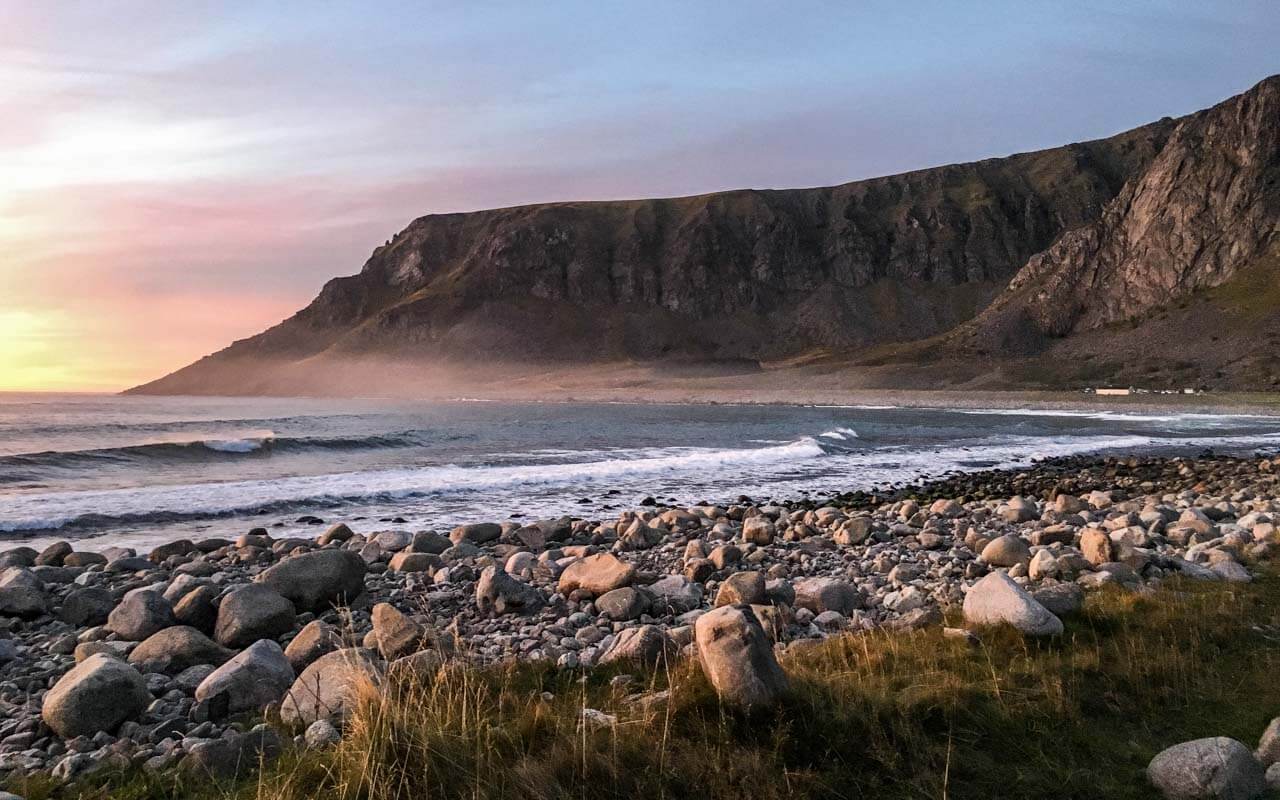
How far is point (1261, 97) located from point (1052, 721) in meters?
176

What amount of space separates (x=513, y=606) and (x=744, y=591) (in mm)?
2711

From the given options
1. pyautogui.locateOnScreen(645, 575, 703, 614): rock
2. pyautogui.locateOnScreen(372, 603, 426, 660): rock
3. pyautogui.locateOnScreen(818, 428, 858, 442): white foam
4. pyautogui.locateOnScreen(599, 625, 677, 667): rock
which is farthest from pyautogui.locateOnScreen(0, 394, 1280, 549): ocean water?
pyautogui.locateOnScreen(599, 625, 677, 667): rock

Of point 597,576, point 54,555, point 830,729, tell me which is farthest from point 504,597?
point 54,555

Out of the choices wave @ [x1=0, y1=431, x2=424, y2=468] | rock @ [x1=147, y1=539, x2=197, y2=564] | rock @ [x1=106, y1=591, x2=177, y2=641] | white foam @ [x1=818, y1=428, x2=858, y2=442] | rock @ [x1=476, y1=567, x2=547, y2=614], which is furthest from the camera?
white foam @ [x1=818, y1=428, x2=858, y2=442]

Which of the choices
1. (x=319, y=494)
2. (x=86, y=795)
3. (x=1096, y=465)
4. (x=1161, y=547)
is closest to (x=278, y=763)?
(x=86, y=795)

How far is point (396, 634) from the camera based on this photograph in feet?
23.5

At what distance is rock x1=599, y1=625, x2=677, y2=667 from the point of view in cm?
649

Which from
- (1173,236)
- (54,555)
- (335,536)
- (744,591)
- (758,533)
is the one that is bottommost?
(758,533)

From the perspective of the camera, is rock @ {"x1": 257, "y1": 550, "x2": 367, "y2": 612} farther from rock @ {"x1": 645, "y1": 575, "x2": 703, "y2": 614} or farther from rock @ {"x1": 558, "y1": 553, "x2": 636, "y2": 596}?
rock @ {"x1": 645, "y1": 575, "x2": 703, "y2": 614}

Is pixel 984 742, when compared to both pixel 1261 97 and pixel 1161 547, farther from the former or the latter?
pixel 1261 97

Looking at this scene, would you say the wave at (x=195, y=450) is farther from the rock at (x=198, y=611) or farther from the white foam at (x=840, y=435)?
the rock at (x=198, y=611)

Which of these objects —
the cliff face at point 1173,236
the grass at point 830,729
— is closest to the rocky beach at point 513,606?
the grass at point 830,729

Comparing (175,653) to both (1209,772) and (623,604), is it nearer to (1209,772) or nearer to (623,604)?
(623,604)

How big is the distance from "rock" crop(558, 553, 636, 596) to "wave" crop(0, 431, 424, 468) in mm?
28346
